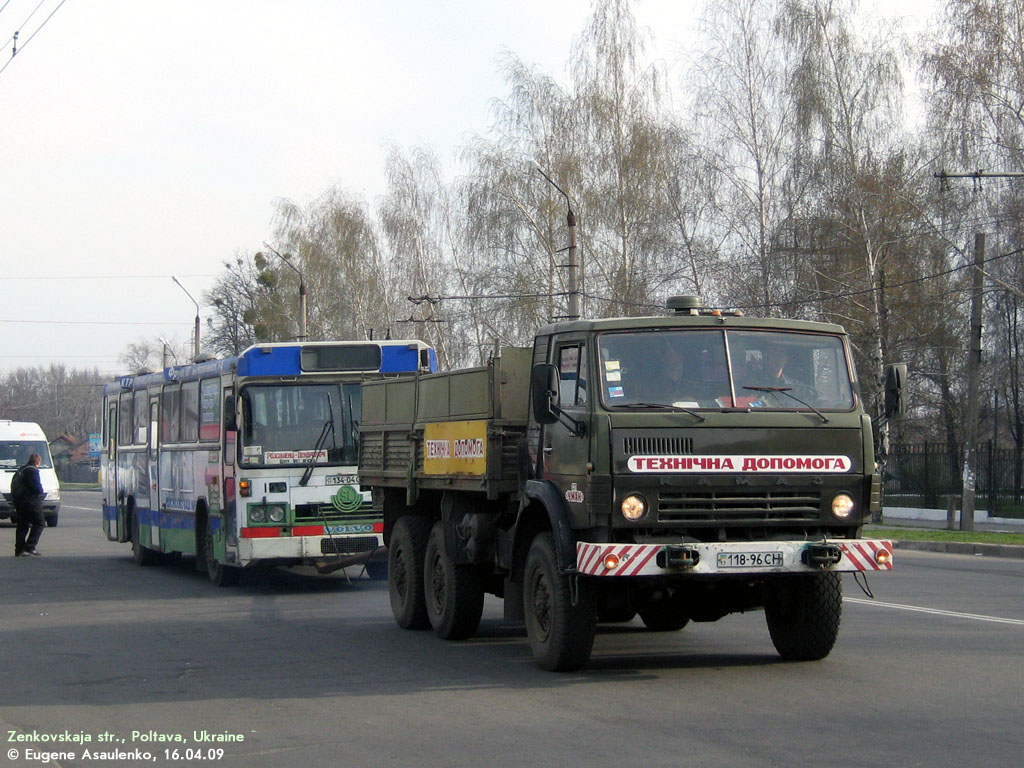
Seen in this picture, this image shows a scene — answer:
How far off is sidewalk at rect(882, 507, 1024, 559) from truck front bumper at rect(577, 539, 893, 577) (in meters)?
15.5

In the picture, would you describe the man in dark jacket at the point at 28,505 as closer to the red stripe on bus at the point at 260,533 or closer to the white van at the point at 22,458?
the red stripe on bus at the point at 260,533

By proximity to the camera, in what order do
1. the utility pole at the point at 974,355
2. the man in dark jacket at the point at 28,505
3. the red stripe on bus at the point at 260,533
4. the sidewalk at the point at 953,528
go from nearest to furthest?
the red stripe on bus at the point at 260,533, the man in dark jacket at the point at 28,505, the sidewalk at the point at 953,528, the utility pole at the point at 974,355

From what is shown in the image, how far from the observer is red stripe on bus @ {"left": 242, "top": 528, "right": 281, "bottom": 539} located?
15.8 m

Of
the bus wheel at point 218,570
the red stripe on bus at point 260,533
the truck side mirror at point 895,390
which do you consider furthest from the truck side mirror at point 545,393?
the bus wheel at point 218,570

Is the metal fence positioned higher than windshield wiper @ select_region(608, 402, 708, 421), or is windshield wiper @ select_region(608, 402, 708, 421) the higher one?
windshield wiper @ select_region(608, 402, 708, 421)

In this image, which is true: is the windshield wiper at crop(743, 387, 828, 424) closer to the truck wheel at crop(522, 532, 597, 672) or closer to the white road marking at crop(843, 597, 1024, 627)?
the truck wheel at crop(522, 532, 597, 672)

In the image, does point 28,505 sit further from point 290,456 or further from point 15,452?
point 15,452

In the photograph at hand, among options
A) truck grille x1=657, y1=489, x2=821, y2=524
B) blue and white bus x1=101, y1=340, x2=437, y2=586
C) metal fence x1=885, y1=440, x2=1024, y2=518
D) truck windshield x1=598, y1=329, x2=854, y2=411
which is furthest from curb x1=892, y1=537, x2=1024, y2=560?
truck grille x1=657, y1=489, x2=821, y2=524

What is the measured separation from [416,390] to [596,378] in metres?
3.34

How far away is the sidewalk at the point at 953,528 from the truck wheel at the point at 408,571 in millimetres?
13783

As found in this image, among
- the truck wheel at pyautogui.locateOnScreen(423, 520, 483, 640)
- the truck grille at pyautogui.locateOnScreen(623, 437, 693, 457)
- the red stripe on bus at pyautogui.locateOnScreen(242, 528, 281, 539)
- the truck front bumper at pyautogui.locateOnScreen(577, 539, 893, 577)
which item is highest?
→ the truck grille at pyautogui.locateOnScreen(623, 437, 693, 457)

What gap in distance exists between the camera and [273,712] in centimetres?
818

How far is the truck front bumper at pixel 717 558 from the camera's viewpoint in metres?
8.45

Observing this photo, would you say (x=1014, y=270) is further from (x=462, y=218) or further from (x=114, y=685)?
(x=114, y=685)
